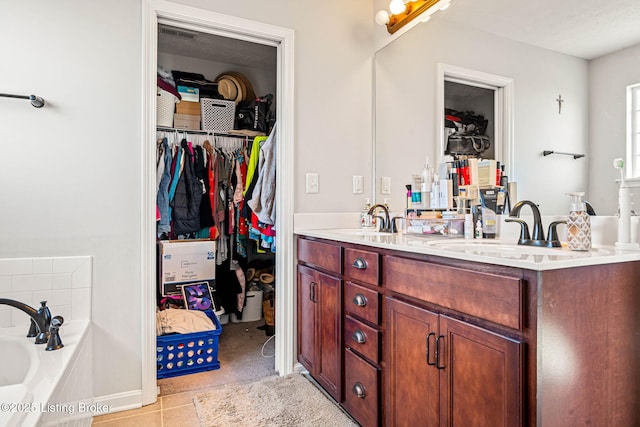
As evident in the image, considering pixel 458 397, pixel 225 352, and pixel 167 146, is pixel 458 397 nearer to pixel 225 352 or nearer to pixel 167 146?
pixel 225 352


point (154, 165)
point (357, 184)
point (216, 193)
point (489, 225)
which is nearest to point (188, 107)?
point (216, 193)

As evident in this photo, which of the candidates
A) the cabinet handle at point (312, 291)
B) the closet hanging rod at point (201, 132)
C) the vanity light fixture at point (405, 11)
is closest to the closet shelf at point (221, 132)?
the closet hanging rod at point (201, 132)

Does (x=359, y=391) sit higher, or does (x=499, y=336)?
(x=499, y=336)

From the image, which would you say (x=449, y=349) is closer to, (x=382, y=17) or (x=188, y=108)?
(x=382, y=17)

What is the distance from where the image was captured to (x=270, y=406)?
187cm

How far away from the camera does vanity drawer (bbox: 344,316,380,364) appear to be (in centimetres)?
150

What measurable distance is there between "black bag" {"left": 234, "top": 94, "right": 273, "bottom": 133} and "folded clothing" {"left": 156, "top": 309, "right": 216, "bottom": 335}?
1.72 m

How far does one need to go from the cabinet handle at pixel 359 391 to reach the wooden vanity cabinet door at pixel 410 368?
0.15 metres

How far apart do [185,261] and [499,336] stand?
2.62 meters

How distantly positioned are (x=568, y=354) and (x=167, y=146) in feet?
9.54

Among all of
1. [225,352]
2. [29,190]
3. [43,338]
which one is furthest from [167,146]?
[43,338]

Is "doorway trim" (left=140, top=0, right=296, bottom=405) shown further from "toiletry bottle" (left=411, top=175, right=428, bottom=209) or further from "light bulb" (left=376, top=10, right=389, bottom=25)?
"toiletry bottle" (left=411, top=175, right=428, bottom=209)

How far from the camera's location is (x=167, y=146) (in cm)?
301

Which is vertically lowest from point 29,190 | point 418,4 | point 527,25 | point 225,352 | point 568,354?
point 225,352
